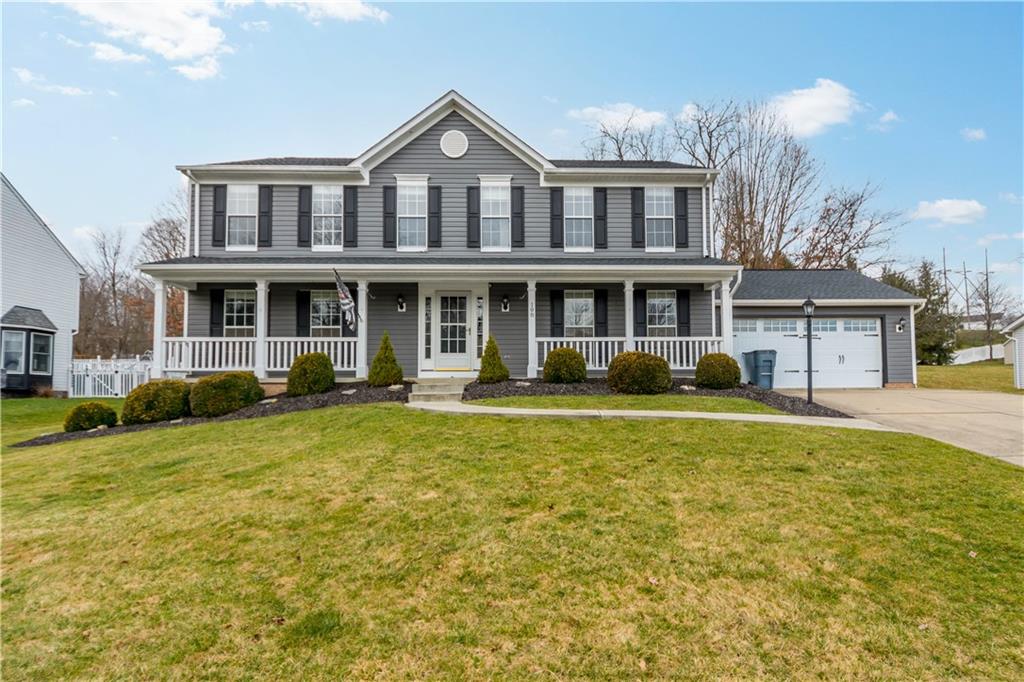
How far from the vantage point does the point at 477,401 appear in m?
9.43

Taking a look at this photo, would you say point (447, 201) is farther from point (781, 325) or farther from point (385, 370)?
point (781, 325)

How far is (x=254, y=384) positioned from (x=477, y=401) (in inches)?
200

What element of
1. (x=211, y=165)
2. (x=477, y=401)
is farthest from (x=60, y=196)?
(x=477, y=401)

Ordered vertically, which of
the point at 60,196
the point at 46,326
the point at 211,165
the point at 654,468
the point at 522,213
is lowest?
the point at 654,468

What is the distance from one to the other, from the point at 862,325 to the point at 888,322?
0.74 metres

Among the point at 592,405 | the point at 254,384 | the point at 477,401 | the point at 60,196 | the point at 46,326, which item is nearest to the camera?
the point at 592,405

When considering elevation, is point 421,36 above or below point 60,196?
above

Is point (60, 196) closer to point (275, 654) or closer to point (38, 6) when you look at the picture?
point (38, 6)

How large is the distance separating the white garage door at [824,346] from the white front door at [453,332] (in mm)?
7942

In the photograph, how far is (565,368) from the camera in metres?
10.9

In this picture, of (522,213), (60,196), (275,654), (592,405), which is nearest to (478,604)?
(275,654)

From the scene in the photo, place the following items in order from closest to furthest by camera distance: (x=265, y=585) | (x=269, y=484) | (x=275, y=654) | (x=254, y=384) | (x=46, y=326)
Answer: (x=275, y=654)
(x=265, y=585)
(x=269, y=484)
(x=254, y=384)
(x=46, y=326)

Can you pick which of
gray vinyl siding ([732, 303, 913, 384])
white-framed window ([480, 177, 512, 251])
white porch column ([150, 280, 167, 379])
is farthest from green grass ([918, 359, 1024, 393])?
white porch column ([150, 280, 167, 379])

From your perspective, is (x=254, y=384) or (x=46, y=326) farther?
(x=46, y=326)
